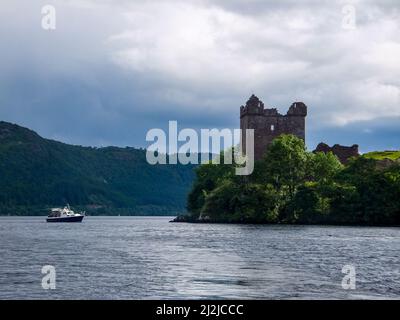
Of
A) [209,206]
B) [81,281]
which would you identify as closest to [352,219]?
[209,206]

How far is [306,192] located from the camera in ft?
470

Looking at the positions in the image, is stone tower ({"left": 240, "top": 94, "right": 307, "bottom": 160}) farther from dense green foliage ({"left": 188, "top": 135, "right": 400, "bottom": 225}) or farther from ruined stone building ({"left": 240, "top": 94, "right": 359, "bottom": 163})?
dense green foliage ({"left": 188, "top": 135, "right": 400, "bottom": 225})

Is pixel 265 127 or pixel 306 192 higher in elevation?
pixel 265 127

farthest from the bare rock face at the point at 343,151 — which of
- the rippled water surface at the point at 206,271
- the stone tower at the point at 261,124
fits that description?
the rippled water surface at the point at 206,271

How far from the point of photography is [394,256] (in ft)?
203

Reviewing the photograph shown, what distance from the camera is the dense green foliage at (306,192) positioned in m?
136

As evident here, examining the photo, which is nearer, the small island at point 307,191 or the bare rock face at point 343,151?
the small island at point 307,191

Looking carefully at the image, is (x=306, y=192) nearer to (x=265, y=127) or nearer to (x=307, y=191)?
(x=307, y=191)

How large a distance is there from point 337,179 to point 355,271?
101 metres

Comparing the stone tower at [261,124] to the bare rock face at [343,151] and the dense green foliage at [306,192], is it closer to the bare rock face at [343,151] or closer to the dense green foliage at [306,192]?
the bare rock face at [343,151]

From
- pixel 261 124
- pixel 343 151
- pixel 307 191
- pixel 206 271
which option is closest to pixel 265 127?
pixel 261 124

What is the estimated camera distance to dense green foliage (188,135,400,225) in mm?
136125

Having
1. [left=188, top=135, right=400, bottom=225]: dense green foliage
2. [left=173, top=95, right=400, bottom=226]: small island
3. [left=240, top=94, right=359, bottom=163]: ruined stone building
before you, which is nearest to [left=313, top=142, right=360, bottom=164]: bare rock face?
[left=240, top=94, right=359, bottom=163]: ruined stone building
